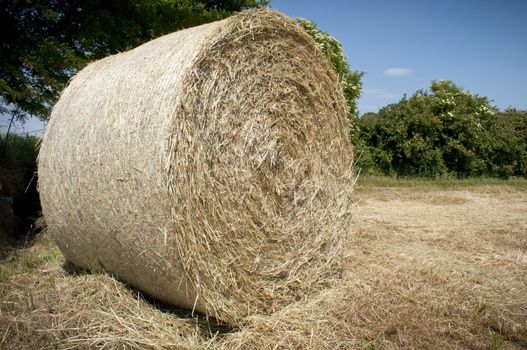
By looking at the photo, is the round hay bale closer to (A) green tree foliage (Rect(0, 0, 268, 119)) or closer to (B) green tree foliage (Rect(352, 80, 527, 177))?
(A) green tree foliage (Rect(0, 0, 268, 119))

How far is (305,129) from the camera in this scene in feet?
13.4

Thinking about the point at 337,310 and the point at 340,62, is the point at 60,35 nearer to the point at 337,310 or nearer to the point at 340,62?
the point at 337,310

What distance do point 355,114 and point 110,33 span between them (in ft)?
24.2

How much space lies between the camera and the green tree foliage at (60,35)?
226 inches

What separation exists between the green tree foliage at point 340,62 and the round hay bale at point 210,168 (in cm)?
738

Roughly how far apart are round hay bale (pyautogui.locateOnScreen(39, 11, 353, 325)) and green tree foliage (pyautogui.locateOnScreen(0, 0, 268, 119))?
2.04 metres

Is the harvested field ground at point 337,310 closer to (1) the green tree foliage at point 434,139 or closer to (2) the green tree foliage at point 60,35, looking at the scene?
(2) the green tree foliage at point 60,35

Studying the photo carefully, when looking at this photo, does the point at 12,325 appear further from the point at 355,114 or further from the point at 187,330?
the point at 355,114

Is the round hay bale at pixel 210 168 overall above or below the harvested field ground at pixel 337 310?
above

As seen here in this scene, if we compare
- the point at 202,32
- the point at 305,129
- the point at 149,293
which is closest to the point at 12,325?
the point at 149,293

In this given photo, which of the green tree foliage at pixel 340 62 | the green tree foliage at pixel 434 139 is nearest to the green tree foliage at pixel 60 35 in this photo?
the green tree foliage at pixel 340 62

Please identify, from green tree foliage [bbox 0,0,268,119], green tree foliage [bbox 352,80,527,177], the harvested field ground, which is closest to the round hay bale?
the harvested field ground

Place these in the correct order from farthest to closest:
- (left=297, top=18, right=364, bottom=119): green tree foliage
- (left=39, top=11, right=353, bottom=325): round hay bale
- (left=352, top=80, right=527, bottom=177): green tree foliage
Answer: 1. (left=352, top=80, right=527, bottom=177): green tree foliage
2. (left=297, top=18, right=364, bottom=119): green tree foliage
3. (left=39, top=11, right=353, bottom=325): round hay bale

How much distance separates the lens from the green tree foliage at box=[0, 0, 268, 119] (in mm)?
5750
